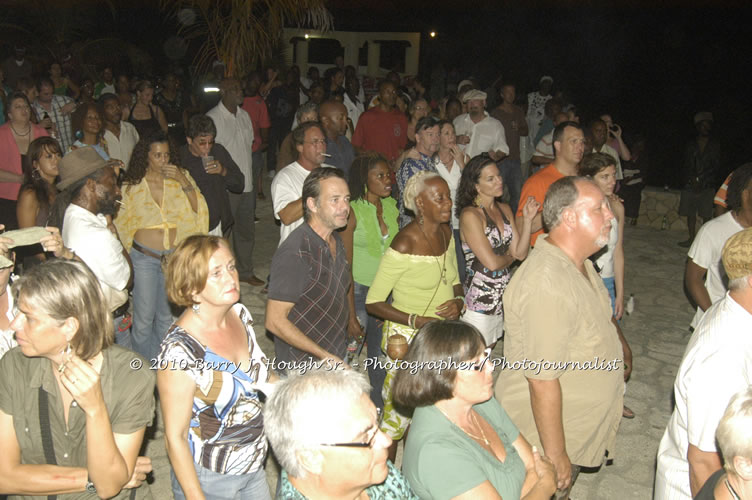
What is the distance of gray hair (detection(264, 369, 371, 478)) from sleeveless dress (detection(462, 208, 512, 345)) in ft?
7.36

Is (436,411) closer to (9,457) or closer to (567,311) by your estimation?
(567,311)

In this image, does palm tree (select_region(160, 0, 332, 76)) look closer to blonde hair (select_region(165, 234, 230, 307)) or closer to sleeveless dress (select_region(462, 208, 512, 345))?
sleeveless dress (select_region(462, 208, 512, 345))

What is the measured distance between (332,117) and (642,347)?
3.82m

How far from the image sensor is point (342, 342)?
3.57m

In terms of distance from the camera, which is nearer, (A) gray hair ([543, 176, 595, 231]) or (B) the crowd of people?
(B) the crowd of people

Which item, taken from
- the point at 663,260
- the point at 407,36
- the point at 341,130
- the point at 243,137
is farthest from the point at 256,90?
the point at 407,36

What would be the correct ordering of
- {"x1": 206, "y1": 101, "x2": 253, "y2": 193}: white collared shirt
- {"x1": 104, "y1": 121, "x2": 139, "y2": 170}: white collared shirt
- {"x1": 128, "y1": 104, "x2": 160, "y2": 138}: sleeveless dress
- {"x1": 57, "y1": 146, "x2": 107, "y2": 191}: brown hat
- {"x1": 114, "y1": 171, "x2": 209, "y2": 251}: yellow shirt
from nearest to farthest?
{"x1": 57, "y1": 146, "x2": 107, "y2": 191}: brown hat, {"x1": 114, "y1": 171, "x2": 209, "y2": 251}: yellow shirt, {"x1": 104, "y1": 121, "x2": 139, "y2": 170}: white collared shirt, {"x1": 206, "y1": 101, "x2": 253, "y2": 193}: white collared shirt, {"x1": 128, "y1": 104, "x2": 160, "y2": 138}: sleeveless dress

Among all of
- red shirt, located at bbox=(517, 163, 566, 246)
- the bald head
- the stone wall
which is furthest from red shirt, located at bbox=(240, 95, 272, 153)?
the stone wall

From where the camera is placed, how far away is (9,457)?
2227 millimetres

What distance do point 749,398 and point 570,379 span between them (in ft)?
3.09

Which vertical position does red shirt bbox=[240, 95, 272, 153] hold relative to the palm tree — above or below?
below

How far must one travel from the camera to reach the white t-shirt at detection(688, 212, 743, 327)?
13.6 feet

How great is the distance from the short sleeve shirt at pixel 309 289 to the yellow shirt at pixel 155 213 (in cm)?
142

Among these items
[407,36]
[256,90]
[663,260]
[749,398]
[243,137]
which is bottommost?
[663,260]
